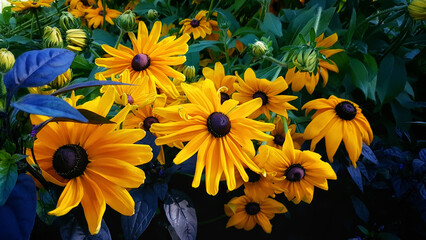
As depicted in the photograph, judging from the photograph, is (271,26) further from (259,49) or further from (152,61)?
(152,61)

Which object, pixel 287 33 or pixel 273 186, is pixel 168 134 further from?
pixel 287 33

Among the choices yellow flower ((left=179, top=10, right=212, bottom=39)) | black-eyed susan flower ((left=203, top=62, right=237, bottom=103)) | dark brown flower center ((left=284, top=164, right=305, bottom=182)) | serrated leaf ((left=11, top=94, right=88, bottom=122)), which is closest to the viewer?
serrated leaf ((left=11, top=94, right=88, bottom=122))

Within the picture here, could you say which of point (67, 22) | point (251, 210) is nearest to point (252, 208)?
point (251, 210)

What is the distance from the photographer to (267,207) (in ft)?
2.24

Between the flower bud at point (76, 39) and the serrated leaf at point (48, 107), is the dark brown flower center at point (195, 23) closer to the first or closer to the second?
the flower bud at point (76, 39)

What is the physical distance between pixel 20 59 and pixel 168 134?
190 millimetres

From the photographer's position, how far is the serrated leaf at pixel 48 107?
0.28 m

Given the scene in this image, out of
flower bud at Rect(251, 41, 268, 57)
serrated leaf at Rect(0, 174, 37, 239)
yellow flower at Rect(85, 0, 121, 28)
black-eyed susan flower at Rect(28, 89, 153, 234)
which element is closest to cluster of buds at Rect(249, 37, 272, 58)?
flower bud at Rect(251, 41, 268, 57)

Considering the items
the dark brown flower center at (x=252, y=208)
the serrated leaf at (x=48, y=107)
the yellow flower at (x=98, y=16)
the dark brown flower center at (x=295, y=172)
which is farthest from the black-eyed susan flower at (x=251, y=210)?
the yellow flower at (x=98, y=16)

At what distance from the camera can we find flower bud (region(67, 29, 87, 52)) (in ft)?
1.98

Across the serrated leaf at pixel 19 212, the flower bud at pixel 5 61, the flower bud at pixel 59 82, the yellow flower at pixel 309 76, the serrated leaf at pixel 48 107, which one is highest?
the serrated leaf at pixel 48 107

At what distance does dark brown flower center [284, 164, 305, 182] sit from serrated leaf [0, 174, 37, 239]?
1.20 feet

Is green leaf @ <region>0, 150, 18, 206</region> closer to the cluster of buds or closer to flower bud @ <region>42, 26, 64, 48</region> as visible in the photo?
flower bud @ <region>42, 26, 64, 48</region>

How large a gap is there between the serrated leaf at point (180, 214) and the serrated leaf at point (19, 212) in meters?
0.22
